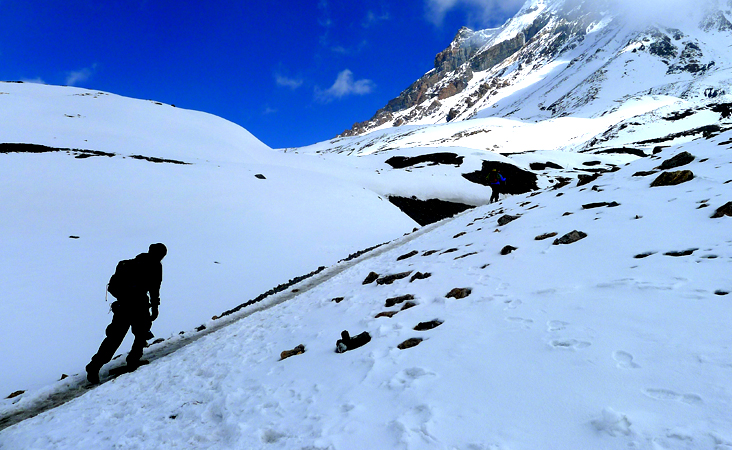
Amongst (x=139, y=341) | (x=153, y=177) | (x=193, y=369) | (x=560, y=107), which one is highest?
(x=560, y=107)

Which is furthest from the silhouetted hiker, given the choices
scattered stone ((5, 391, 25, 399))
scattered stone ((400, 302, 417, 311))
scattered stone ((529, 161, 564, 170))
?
scattered stone ((529, 161, 564, 170))

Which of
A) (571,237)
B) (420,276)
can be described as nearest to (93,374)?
(420,276)

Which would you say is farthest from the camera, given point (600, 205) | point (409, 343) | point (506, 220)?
point (506, 220)

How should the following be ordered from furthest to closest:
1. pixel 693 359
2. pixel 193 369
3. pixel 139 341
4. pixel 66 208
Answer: pixel 66 208, pixel 139 341, pixel 193 369, pixel 693 359

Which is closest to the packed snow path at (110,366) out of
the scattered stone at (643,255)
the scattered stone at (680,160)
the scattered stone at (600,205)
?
the scattered stone at (600,205)

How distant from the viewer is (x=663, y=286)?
→ 423 centimetres

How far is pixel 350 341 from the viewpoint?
205 inches

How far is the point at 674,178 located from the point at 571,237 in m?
4.84

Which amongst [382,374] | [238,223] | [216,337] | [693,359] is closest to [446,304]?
[382,374]

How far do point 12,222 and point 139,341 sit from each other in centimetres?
1173

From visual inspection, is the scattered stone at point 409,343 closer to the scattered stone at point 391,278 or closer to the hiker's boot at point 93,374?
the scattered stone at point 391,278

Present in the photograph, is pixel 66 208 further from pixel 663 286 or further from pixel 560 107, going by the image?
pixel 560 107

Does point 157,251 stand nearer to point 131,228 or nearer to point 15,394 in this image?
point 15,394

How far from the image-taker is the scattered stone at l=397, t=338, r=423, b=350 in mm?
4589
